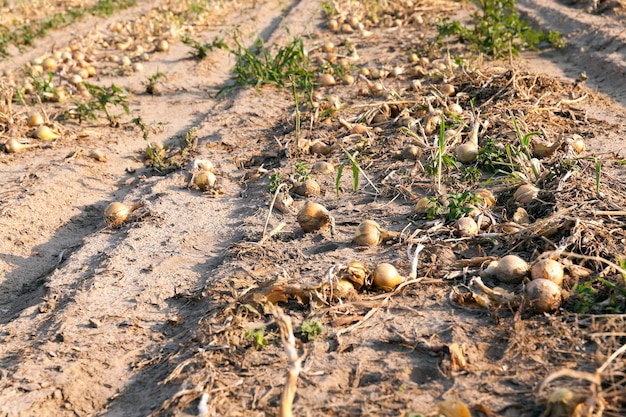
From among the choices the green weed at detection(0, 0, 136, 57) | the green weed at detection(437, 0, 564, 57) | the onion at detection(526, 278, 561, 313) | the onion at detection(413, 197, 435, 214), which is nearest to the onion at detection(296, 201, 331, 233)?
the onion at detection(413, 197, 435, 214)

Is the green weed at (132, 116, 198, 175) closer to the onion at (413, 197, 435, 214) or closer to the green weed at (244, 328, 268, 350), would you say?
the onion at (413, 197, 435, 214)

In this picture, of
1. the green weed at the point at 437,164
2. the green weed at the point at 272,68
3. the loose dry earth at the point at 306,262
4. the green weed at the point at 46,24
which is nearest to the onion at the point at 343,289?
the loose dry earth at the point at 306,262

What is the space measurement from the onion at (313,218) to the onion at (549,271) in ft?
3.37

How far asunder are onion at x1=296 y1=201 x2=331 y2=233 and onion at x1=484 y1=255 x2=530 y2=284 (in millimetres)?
876

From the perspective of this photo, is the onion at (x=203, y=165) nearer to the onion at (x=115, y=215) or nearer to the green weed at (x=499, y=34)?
the onion at (x=115, y=215)

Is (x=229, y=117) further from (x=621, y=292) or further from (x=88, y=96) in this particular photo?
(x=621, y=292)

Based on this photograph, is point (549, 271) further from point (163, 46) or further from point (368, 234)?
point (163, 46)

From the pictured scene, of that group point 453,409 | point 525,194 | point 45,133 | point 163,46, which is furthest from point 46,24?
point 453,409

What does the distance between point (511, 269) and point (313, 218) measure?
97 centimetres

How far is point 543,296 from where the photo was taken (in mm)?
2096

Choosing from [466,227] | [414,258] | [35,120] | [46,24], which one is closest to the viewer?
[414,258]

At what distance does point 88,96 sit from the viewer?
18.6 ft

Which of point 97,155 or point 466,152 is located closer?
point 466,152

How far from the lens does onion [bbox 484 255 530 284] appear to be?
2.29 meters
